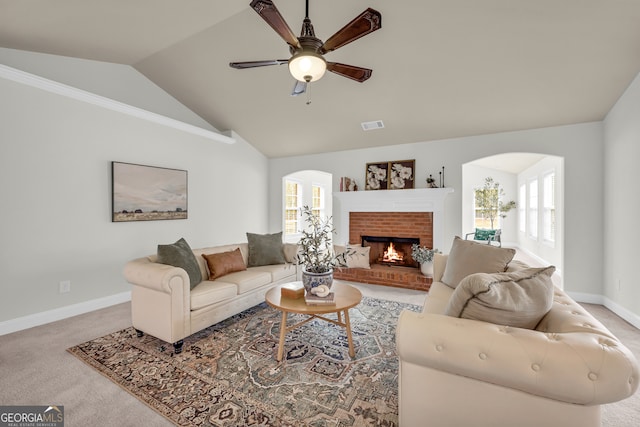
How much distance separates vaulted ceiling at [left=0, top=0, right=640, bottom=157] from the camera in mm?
2547

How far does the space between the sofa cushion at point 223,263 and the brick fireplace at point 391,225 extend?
6.34 ft

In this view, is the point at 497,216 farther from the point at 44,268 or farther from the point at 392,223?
the point at 44,268

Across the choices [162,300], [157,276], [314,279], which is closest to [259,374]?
[314,279]

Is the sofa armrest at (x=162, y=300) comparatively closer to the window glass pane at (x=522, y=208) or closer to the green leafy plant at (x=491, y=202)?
the green leafy plant at (x=491, y=202)

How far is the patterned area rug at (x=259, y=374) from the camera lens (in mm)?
1699

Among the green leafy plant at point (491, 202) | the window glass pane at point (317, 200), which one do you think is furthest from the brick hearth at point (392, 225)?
the green leafy plant at point (491, 202)

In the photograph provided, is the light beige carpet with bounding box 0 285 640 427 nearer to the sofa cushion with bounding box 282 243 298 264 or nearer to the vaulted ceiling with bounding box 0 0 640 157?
the sofa cushion with bounding box 282 243 298 264

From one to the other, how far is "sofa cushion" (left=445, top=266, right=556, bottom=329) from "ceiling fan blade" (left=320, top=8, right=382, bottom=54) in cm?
162

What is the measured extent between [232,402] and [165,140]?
376 centimetres

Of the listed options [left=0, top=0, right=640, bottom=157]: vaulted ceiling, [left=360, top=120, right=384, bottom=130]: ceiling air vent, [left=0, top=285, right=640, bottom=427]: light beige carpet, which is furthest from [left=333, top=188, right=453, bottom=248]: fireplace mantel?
[left=0, top=285, right=640, bottom=427]: light beige carpet

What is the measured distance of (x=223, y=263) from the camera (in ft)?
10.7

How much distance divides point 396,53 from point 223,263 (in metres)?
3.08

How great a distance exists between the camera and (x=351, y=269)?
186 inches

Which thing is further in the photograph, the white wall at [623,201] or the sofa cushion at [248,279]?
the sofa cushion at [248,279]
